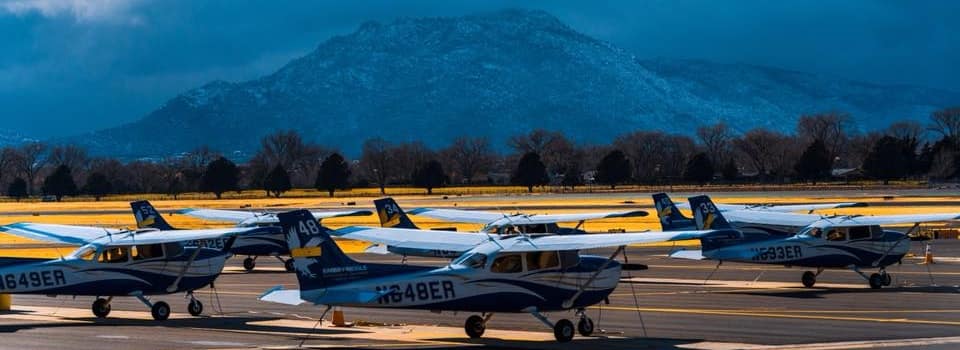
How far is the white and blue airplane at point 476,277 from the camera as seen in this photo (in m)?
26.8

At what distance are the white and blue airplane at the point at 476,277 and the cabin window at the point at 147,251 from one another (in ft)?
21.6

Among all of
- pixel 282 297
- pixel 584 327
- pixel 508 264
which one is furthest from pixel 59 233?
pixel 584 327

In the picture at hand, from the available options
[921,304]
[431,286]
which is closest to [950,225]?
[921,304]

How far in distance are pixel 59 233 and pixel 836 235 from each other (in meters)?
21.4

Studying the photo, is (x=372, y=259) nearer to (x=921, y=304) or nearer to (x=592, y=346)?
(x=921, y=304)

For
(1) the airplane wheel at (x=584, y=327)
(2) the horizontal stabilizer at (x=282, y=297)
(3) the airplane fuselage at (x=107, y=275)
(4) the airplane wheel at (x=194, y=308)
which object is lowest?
(1) the airplane wheel at (x=584, y=327)

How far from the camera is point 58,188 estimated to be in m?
194

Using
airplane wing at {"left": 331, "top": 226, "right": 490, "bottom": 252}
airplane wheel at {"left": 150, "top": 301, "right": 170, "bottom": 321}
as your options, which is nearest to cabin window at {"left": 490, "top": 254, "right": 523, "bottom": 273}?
airplane wing at {"left": 331, "top": 226, "right": 490, "bottom": 252}

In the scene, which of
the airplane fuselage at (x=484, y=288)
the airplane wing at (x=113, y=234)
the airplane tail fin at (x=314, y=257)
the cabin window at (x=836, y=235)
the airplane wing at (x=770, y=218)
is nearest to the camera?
the airplane fuselage at (x=484, y=288)

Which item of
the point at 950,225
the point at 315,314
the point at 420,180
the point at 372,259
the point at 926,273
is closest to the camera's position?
the point at 315,314

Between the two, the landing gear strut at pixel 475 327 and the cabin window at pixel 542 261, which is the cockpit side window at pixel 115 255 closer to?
the landing gear strut at pixel 475 327

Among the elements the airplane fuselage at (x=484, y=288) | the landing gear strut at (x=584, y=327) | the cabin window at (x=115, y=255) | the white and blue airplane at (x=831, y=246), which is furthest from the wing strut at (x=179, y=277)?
the white and blue airplane at (x=831, y=246)

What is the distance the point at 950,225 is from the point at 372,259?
37.6 metres

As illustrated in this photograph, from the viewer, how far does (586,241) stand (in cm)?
2727
